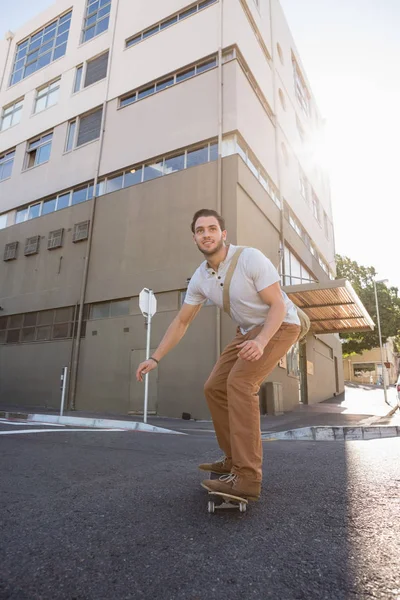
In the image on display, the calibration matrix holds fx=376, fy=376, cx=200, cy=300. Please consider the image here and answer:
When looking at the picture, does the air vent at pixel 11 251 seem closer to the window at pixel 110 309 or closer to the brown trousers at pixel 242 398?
the window at pixel 110 309

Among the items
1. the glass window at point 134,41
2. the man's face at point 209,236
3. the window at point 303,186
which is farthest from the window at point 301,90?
the man's face at point 209,236

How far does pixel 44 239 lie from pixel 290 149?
12884 millimetres

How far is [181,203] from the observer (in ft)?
44.0

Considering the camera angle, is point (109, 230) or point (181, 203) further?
point (109, 230)

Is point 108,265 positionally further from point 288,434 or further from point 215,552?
point 215,552

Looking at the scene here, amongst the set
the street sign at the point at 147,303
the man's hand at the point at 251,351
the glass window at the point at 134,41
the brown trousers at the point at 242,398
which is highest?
the glass window at the point at 134,41

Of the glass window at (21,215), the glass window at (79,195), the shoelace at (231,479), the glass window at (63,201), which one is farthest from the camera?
the glass window at (21,215)

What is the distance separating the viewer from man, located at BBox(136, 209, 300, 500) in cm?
213

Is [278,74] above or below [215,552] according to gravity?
above

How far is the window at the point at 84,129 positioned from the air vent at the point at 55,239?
167 inches

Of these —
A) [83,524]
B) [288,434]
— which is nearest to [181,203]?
[288,434]

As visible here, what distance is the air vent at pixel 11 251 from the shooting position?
17281 mm

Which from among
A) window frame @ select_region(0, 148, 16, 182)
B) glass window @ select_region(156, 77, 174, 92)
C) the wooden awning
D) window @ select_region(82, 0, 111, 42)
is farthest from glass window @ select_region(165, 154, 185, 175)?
window frame @ select_region(0, 148, 16, 182)

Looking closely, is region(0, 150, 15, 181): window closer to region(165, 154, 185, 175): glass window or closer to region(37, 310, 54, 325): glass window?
region(37, 310, 54, 325): glass window
